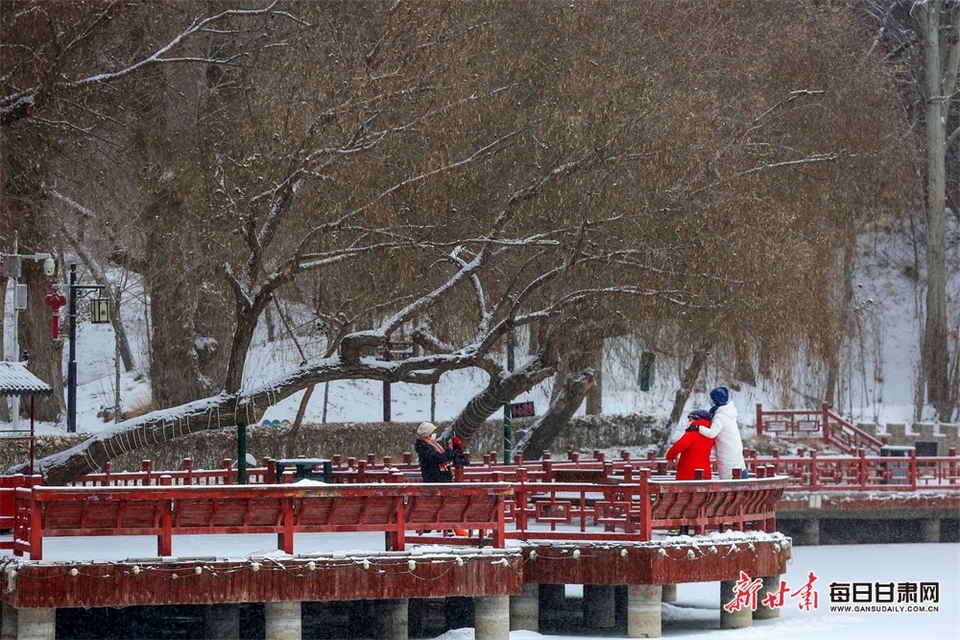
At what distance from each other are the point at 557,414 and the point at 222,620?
A: 15.8 meters

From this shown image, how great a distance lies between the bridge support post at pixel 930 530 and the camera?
32625 mm

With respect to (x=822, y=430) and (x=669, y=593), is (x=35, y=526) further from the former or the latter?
(x=822, y=430)

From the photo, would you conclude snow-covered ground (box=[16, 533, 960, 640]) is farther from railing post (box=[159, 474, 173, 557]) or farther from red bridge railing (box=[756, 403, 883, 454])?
red bridge railing (box=[756, 403, 883, 454])

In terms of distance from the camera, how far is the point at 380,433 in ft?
130

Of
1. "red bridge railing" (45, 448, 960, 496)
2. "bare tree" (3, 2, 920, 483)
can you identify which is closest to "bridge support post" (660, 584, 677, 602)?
"red bridge railing" (45, 448, 960, 496)

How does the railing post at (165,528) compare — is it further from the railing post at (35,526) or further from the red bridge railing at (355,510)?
the railing post at (35,526)

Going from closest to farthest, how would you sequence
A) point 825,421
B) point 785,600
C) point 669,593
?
1. point 785,600
2. point 669,593
3. point 825,421

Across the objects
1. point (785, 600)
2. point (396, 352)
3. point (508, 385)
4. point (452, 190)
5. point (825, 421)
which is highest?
point (452, 190)

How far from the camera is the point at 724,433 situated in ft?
64.4

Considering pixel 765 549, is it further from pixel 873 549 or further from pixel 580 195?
pixel 873 549

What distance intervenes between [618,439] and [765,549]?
946 inches

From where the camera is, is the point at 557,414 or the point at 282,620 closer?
the point at 282,620

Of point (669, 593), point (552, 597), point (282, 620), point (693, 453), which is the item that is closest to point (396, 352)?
point (669, 593)

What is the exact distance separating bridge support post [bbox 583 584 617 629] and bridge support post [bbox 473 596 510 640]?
108 inches
